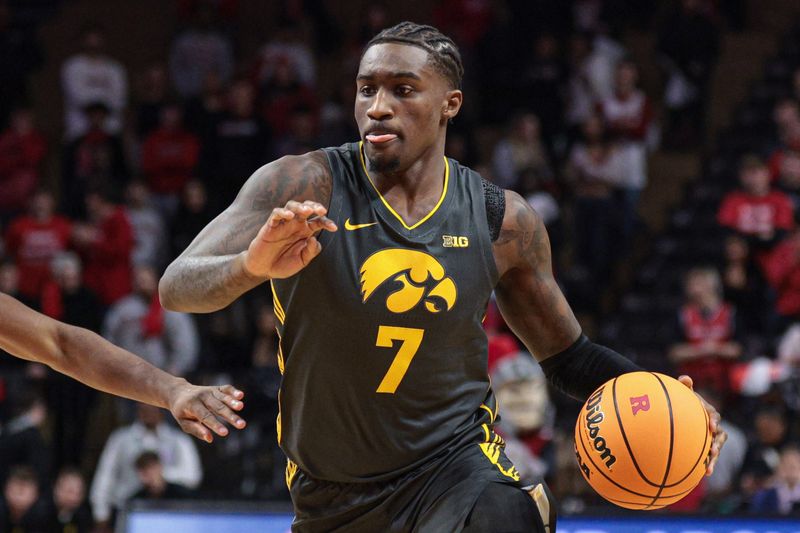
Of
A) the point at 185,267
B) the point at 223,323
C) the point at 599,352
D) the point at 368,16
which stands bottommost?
the point at 223,323

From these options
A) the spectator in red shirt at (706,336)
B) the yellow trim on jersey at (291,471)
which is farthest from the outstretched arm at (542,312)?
the spectator in red shirt at (706,336)

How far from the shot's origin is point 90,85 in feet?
48.7

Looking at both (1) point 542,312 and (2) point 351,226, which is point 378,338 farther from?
(1) point 542,312

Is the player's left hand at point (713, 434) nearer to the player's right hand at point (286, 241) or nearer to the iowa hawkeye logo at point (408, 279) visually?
the iowa hawkeye logo at point (408, 279)

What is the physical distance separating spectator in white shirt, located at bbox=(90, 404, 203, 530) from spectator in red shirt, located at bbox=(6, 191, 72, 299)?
2395mm

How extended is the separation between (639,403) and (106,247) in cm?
898

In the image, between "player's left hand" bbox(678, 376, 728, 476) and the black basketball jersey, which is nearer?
the black basketball jersey

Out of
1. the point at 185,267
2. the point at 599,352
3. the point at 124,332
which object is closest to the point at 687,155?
the point at 124,332

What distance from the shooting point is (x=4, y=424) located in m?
11.5

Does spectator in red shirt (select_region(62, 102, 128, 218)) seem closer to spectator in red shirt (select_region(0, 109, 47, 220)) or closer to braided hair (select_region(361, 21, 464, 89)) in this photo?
spectator in red shirt (select_region(0, 109, 47, 220))

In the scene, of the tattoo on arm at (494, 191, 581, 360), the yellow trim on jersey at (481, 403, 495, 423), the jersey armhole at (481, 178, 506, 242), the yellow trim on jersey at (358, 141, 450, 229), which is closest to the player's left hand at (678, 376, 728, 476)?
the tattoo on arm at (494, 191, 581, 360)

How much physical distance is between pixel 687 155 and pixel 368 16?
13.1 feet

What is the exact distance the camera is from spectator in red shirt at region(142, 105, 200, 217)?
14203 mm

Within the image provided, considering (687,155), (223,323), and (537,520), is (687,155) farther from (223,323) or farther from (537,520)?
(537,520)
